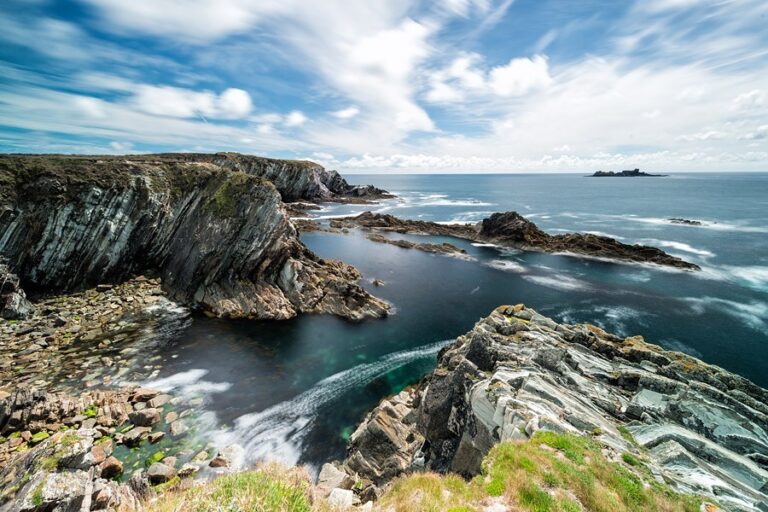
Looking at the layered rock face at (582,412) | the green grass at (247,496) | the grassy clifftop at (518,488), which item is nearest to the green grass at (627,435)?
the layered rock face at (582,412)

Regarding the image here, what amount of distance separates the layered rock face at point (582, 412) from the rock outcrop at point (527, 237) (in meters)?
45.1

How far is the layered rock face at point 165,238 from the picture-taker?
33000 mm

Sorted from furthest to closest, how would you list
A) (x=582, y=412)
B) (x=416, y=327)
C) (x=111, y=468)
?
(x=416, y=327) < (x=111, y=468) < (x=582, y=412)

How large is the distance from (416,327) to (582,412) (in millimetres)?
21699

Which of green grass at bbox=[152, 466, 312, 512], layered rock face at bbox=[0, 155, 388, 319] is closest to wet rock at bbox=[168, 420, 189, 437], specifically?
green grass at bbox=[152, 466, 312, 512]

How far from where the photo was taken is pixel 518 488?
28.8 feet

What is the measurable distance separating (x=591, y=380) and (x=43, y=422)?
3036 centimetres

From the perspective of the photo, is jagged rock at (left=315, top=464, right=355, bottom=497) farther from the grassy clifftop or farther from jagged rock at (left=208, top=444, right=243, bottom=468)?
the grassy clifftop

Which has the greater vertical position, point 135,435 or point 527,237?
point 527,237

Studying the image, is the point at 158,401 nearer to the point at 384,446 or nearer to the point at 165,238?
the point at 384,446

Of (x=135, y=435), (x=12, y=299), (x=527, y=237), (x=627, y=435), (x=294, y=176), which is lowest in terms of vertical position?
(x=135, y=435)

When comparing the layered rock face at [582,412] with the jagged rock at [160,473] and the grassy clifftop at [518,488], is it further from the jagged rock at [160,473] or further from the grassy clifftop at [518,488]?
the jagged rock at [160,473]

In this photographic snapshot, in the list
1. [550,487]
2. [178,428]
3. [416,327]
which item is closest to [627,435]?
[550,487]

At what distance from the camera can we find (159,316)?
106 feet
